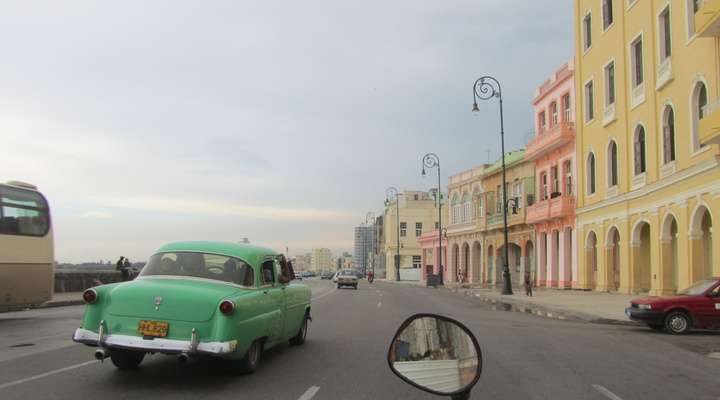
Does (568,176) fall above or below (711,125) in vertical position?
above

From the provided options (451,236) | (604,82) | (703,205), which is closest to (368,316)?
(703,205)

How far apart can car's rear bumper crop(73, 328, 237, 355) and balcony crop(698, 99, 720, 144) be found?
18.1m

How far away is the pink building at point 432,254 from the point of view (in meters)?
71.7

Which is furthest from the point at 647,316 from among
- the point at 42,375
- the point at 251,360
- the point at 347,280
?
the point at 347,280

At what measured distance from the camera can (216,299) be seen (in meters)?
7.86

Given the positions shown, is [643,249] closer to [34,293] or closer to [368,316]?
[368,316]

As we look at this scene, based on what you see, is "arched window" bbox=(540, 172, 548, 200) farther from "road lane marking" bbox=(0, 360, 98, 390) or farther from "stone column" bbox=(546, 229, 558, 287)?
"road lane marking" bbox=(0, 360, 98, 390)

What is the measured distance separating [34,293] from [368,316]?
28.8ft

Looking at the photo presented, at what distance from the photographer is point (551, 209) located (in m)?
41.8

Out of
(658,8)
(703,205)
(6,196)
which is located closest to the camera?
(6,196)

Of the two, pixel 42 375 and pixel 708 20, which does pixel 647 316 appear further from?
pixel 42 375

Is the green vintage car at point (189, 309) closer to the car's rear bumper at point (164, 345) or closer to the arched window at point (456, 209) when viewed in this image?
the car's rear bumper at point (164, 345)

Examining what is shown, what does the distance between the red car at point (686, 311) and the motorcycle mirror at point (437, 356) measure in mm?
13814

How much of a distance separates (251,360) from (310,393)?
1.32 metres
